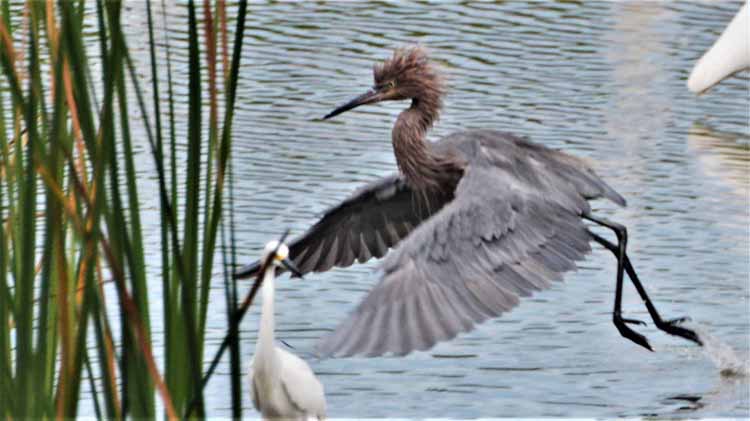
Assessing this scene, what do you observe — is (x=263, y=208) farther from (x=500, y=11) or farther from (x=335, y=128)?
(x=500, y=11)

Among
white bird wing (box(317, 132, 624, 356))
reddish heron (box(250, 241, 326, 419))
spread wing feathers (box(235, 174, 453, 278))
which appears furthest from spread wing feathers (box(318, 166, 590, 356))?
spread wing feathers (box(235, 174, 453, 278))

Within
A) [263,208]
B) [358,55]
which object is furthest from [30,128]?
[358,55]

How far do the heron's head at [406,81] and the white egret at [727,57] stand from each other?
6.96 ft

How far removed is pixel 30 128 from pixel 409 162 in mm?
2248

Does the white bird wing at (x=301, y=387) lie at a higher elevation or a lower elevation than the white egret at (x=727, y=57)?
higher

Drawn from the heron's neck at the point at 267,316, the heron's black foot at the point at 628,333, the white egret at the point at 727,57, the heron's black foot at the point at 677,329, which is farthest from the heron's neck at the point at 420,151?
the white egret at the point at 727,57

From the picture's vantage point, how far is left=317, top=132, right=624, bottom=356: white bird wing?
9.38 ft

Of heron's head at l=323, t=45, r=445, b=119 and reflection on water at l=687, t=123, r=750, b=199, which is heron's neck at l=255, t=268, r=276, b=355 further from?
reflection on water at l=687, t=123, r=750, b=199

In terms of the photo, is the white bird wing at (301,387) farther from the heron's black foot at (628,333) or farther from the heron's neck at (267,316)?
the heron's black foot at (628,333)

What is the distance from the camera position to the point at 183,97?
6219 millimetres

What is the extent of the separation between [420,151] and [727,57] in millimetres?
2276

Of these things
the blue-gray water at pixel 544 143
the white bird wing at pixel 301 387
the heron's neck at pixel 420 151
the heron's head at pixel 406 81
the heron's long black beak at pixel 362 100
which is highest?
the heron's head at pixel 406 81

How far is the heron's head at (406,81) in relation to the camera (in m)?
3.91

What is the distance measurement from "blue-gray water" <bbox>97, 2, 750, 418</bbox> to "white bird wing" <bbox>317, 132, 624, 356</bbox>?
427 mm
